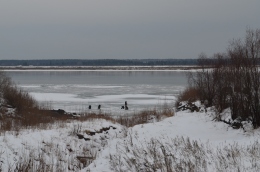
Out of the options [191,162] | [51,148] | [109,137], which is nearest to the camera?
[191,162]

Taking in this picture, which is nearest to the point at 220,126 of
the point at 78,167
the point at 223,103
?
the point at 223,103

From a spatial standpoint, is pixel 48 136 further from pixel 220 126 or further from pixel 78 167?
pixel 220 126

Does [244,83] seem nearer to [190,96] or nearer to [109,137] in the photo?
[109,137]

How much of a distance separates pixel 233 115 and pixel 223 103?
269 centimetres

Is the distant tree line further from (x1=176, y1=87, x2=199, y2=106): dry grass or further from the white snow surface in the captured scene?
(x1=176, y1=87, x2=199, y2=106): dry grass

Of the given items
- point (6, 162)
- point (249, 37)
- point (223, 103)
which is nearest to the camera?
point (6, 162)

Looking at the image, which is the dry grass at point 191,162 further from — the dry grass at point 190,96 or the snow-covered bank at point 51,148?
the dry grass at point 190,96

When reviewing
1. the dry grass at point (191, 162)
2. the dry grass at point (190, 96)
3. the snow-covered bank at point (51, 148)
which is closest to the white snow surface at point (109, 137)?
the snow-covered bank at point (51, 148)

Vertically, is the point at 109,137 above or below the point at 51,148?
below

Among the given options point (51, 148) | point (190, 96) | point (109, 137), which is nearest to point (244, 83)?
point (109, 137)

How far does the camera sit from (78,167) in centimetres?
1127

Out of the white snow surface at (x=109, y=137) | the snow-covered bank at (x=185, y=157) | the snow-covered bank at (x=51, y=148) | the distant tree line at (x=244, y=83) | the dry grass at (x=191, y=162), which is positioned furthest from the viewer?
the distant tree line at (x=244, y=83)

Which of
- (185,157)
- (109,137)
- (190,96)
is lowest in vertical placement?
(109,137)

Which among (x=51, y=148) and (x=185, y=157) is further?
(x=51, y=148)
